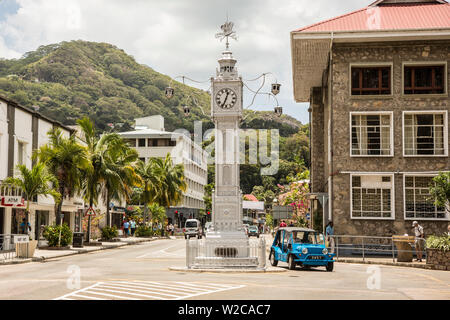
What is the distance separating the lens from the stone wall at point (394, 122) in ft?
104

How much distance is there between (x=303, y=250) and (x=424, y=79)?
50.2ft

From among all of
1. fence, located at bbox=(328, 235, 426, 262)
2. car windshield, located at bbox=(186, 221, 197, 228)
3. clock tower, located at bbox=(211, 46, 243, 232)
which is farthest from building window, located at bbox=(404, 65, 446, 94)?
car windshield, located at bbox=(186, 221, 197, 228)

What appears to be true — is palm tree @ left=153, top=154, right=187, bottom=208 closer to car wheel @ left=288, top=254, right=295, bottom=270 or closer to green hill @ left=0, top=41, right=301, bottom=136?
green hill @ left=0, top=41, right=301, bottom=136

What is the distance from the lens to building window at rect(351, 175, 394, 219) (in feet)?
105

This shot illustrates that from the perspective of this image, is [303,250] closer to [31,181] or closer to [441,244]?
[441,244]

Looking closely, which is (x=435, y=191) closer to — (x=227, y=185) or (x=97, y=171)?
(x=227, y=185)

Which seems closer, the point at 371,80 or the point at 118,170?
the point at 371,80

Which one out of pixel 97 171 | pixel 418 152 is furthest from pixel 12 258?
pixel 418 152

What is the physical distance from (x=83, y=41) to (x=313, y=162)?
491 ft

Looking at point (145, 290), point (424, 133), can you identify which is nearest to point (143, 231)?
point (424, 133)

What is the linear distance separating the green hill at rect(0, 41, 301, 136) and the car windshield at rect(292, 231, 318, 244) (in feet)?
231

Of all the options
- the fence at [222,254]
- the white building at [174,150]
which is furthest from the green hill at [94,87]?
the fence at [222,254]

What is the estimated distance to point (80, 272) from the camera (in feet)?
66.2

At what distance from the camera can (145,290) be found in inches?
545
